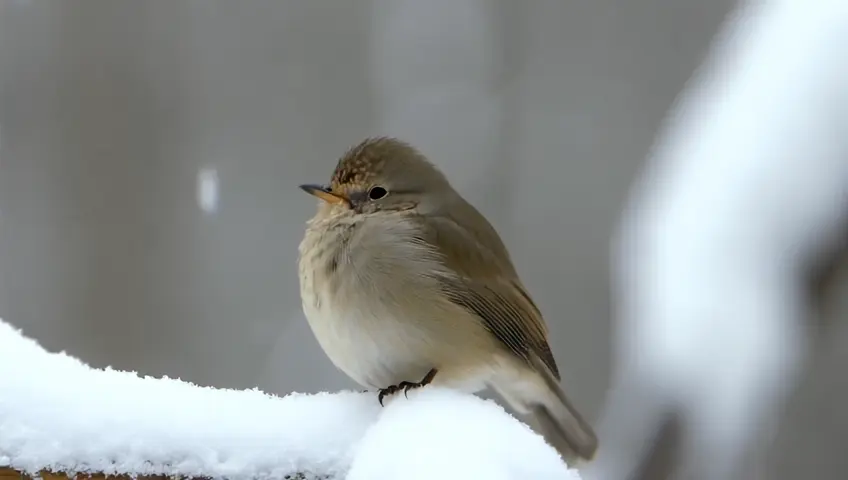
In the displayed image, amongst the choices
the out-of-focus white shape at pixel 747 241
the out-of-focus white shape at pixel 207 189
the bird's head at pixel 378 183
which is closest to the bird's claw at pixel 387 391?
the bird's head at pixel 378 183

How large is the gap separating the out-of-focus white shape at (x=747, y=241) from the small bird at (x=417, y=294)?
2.60ft

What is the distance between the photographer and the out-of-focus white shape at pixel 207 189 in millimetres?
3793

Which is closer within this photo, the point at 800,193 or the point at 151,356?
the point at 800,193

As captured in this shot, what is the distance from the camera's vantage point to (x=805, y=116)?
60 cm

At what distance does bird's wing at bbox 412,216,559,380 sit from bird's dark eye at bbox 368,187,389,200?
0.13 m

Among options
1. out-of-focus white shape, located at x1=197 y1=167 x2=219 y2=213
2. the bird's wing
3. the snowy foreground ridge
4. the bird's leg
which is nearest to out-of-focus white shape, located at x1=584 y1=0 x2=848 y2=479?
the snowy foreground ridge

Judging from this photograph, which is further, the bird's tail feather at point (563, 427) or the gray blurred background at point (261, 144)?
the gray blurred background at point (261, 144)

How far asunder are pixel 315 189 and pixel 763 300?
1417 millimetres

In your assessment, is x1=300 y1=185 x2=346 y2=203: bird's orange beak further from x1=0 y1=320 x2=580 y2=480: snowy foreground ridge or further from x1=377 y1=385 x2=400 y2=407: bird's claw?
x1=0 y1=320 x2=580 y2=480: snowy foreground ridge

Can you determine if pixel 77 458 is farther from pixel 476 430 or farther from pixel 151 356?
pixel 151 356

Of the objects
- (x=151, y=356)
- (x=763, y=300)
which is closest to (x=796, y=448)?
(x=763, y=300)

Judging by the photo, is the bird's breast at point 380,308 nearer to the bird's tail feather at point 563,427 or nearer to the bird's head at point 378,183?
the bird's head at point 378,183

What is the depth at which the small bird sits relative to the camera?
66.7 inches

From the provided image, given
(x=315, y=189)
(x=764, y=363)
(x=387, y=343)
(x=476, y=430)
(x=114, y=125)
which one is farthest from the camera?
(x=114, y=125)
